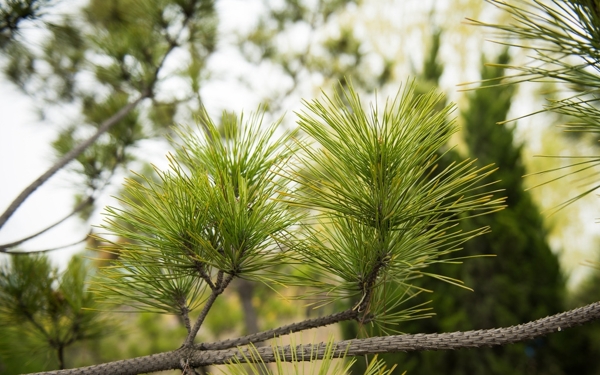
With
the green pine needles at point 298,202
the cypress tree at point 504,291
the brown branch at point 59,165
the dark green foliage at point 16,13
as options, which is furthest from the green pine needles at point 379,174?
the cypress tree at point 504,291

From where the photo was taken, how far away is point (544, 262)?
2.30 metres

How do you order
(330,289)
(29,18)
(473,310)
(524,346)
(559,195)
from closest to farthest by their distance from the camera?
(330,289), (29,18), (524,346), (473,310), (559,195)

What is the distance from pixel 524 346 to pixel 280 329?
7.19 feet

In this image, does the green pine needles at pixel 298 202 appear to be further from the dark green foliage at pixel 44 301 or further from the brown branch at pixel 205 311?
the dark green foliage at pixel 44 301

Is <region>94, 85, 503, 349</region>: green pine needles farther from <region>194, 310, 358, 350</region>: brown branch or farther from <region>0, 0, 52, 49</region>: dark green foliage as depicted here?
<region>0, 0, 52, 49</region>: dark green foliage

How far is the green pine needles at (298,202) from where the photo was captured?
460 mm

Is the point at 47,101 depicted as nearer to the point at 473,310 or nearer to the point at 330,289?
the point at 330,289

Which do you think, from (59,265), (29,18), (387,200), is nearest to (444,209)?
(387,200)

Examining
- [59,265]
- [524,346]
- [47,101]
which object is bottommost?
[524,346]

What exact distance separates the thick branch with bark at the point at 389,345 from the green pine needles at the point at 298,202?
0.03m

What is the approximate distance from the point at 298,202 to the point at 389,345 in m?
0.17

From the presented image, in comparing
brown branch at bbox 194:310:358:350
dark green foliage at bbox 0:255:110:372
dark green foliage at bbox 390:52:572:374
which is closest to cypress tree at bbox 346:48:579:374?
dark green foliage at bbox 390:52:572:374

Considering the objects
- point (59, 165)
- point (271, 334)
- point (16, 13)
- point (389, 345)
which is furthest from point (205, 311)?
point (16, 13)

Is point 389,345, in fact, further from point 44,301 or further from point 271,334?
point 44,301
